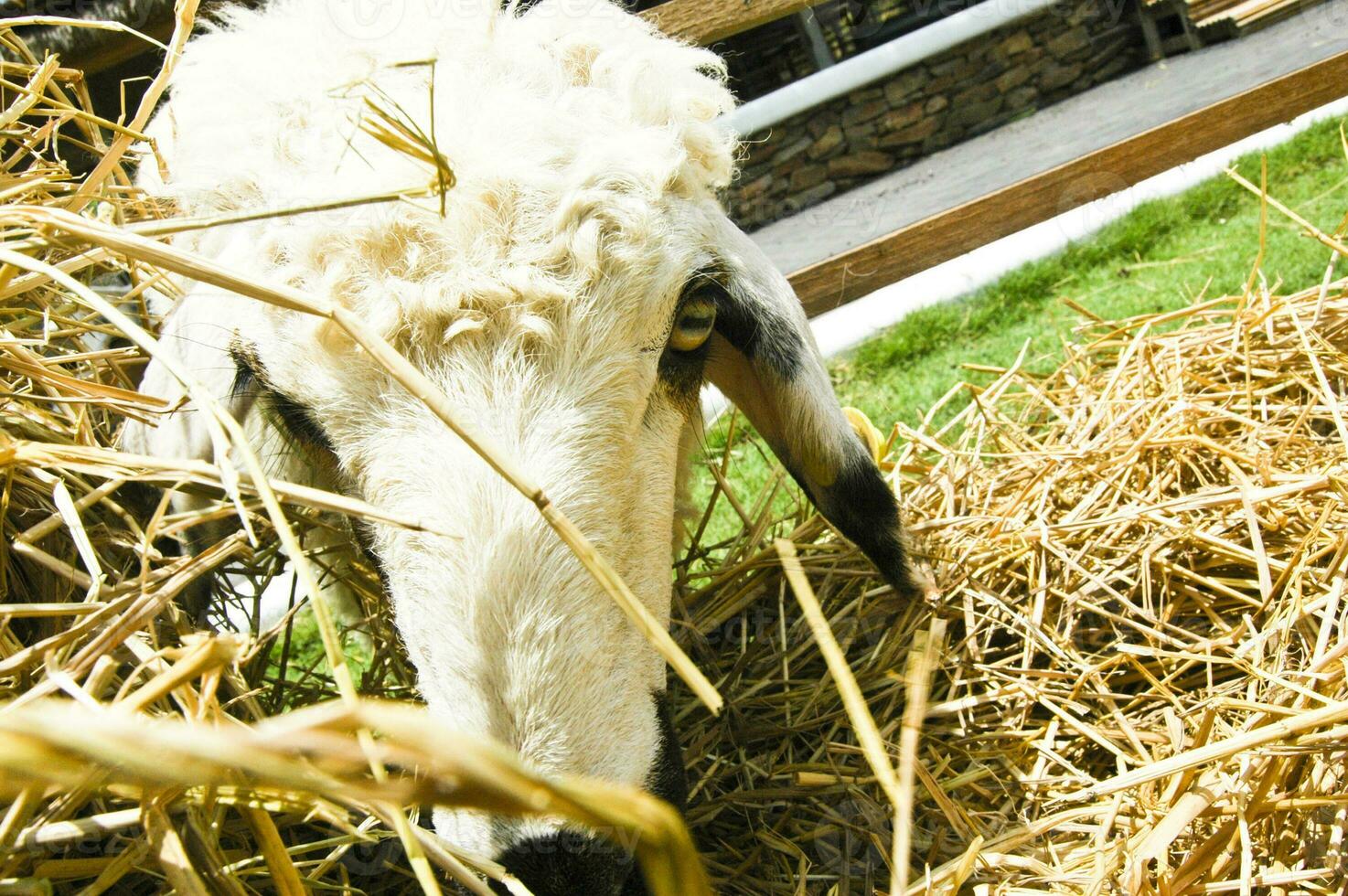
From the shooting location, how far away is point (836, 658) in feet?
4.08

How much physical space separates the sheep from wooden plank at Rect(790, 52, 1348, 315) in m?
1.74

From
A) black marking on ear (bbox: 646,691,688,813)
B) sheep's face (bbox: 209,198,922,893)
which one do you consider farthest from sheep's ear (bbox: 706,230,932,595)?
black marking on ear (bbox: 646,691,688,813)

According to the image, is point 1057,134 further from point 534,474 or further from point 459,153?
point 534,474

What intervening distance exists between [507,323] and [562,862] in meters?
0.90

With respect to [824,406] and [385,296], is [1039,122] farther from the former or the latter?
[385,296]

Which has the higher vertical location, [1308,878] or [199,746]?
[199,746]

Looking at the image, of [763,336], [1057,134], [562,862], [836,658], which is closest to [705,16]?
[763,336]

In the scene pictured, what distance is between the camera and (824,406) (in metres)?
2.25

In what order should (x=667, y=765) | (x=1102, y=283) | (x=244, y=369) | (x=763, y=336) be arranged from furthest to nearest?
(x=1102, y=283)
(x=763, y=336)
(x=244, y=369)
(x=667, y=765)

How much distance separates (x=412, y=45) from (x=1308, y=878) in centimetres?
235

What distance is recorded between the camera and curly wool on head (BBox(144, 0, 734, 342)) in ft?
5.50

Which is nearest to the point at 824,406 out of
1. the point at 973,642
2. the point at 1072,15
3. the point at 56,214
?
the point at 973,642

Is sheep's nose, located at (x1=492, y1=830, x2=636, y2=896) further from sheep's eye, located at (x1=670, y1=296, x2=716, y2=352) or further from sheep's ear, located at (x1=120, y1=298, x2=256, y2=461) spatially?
sheep's ear, located at (x1=120, y1=298, x2=256, y2=461)

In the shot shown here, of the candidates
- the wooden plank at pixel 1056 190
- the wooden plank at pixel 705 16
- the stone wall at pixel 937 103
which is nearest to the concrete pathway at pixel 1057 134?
the stone wall at pixel 937 103
